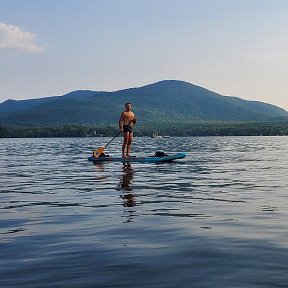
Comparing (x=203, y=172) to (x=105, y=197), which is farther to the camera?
(x=203, y=172)

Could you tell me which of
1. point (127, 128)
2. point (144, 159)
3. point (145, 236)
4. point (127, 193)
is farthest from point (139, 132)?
point (145, 236)

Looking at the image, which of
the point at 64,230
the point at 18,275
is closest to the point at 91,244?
the point at 64,230

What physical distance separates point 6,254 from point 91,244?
1362 millimetres

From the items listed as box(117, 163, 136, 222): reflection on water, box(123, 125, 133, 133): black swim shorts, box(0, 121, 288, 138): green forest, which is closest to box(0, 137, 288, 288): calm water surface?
box(117, 163, 136, 222): reflection on water

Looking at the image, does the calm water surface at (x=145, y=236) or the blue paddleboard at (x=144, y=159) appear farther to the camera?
the blue paddleboard at (x=144, y=159)

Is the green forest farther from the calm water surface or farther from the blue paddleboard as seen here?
the calm water surface

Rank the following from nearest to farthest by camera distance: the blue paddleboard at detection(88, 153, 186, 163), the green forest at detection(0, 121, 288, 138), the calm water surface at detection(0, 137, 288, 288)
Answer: the calm water surface at detection(0, 137, 288, 288) < the blue paddleboard at detection(88, 153, 186, 163) < the green forest at detection(0, 121, 288, 138)

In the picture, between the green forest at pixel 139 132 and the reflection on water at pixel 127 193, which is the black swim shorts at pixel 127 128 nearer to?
the reflection on water at pixel 127 193

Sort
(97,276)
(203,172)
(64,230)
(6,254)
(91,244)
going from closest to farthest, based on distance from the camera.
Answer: (97,276) < (6,254) < (91,244) < (64,230) < (203,172)

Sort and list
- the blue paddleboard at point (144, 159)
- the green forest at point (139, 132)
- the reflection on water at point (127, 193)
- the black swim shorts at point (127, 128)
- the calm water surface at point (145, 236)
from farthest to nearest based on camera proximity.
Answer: the green forest at point (139, 132) < the black swim shorts at point (127, 128) < the blue paddleboard at point (144, 159) < the reflection on water at point (127, 193) < the calm water surface at point (145, 236)

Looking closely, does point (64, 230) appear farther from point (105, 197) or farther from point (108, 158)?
point (108, 158)

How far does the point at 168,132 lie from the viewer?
183250 millimetres

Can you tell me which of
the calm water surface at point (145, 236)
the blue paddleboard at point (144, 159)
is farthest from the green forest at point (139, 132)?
the calm water surface at point (145, 236)

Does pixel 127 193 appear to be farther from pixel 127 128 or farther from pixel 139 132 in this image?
pixel 139 132
